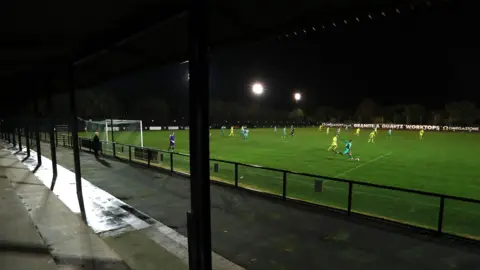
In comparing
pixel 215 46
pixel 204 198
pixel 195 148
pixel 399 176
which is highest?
pixel 215 46

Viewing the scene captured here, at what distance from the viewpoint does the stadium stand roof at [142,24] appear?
368 cm

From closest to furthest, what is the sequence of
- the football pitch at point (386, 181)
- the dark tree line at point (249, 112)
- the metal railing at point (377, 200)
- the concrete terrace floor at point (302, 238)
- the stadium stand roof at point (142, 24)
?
the stadium stand roof at point (142, 24), the concrete terrace floor at point (302, 238), the metal railing at point (377, 200), the football pitch at point (386, 181), the dark tree line at point (249, 112)

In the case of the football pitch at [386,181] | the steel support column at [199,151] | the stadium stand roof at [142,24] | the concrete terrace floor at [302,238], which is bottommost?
the football pitch at [386,181]

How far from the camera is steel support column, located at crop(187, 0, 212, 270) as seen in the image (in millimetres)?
3773

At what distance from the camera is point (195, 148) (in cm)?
389

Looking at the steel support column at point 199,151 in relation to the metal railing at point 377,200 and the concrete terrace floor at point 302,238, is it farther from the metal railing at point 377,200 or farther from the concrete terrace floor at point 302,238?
the metal railing at point 377,200

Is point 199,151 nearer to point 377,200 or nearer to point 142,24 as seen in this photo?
point 142,24

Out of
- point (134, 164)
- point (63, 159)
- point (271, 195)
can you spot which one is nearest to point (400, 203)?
point (271, 195)

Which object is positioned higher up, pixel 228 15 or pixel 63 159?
pixel 228 15

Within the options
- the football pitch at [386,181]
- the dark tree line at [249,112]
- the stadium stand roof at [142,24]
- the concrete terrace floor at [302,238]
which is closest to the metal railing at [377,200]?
the football pitch at [386,181]

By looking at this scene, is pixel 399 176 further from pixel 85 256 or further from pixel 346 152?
pixel 85 256

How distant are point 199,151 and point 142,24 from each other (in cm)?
228

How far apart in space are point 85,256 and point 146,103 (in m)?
95.0

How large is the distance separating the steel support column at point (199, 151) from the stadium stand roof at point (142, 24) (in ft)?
2.31
